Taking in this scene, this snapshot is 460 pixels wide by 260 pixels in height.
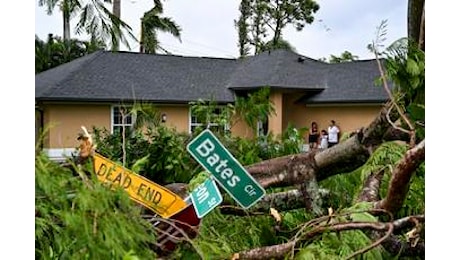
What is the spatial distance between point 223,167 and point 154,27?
1.08 feet

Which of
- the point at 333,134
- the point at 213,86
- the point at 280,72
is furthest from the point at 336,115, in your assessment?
the point at 213,86

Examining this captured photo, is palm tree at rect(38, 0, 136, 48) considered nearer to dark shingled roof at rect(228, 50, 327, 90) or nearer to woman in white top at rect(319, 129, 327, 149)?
dark shingled roof at rect(228, 50, 327, 90)

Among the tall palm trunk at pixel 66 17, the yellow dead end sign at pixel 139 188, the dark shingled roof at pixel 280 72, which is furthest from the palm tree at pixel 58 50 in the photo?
the dark shingled roof at pixel 280 72

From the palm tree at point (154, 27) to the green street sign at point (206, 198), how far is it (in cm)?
29

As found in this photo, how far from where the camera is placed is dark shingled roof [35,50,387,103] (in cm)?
84

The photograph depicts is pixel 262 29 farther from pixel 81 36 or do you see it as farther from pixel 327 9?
pixel 81 36

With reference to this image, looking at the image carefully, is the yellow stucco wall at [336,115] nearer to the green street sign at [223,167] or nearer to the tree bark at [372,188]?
the tree bark at [372,188]

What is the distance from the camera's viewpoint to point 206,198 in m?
0.59

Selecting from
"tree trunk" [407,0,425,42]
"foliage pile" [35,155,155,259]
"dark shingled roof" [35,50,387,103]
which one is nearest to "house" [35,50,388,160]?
"dark shingled roof" [35,50,387,103]

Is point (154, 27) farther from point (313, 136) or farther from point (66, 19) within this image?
point (313, 136)

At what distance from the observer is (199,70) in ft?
3.11
